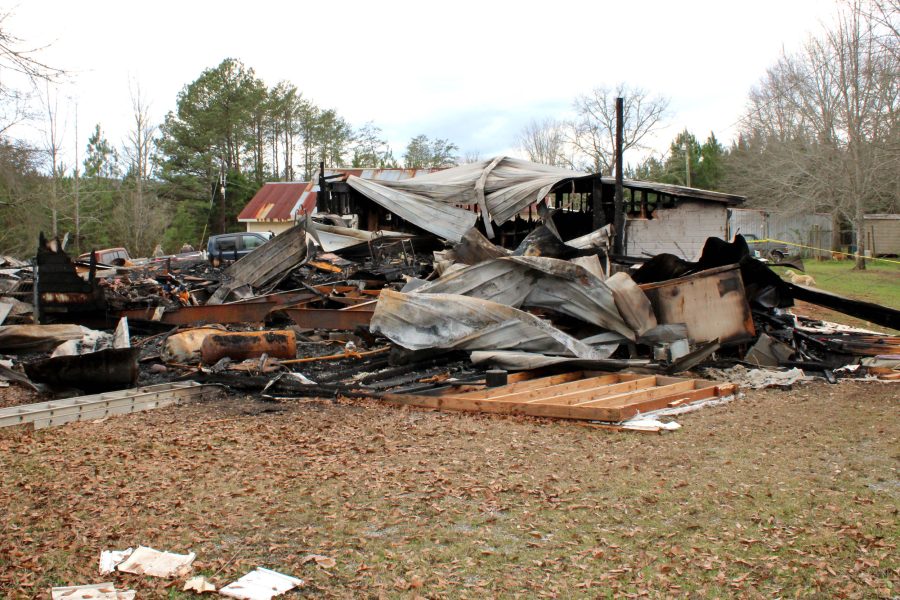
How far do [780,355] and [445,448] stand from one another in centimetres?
594

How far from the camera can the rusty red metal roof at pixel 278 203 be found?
38.1 meters

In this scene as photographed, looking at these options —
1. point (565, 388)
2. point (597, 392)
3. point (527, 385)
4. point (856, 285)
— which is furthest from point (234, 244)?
point (856, 285)

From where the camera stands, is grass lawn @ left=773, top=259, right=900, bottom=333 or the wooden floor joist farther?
grass lawn @ left=773, top=259, right=900, bottom=333

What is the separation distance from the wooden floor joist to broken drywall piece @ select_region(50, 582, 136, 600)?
13.8ft

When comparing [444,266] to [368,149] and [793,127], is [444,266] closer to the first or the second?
[793,127]

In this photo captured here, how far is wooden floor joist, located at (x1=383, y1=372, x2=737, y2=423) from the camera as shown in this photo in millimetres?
6742

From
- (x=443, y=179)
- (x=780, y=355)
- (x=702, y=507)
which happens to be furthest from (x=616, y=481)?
(x=443, y=179)

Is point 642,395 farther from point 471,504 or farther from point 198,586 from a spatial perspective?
point 198,586

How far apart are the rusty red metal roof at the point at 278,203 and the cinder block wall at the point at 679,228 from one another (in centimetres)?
2082

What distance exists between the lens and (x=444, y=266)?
36.4 feet

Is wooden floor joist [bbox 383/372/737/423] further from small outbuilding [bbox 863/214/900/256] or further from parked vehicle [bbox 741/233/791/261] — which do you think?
small outbuilding [bbox 863/214/900/256]

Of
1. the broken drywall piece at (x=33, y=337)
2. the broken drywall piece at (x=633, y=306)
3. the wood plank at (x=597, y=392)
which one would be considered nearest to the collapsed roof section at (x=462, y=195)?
the broken drywall piece at (x=633, y=306)

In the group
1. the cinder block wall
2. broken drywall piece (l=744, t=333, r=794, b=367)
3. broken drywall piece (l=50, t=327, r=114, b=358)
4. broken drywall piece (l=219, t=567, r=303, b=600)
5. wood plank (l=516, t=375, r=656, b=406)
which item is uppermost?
the cinder block wall

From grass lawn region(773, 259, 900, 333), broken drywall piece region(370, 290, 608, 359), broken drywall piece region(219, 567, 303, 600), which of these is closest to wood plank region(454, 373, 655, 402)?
broken drywall piece region(370, 290, 608, 359)
